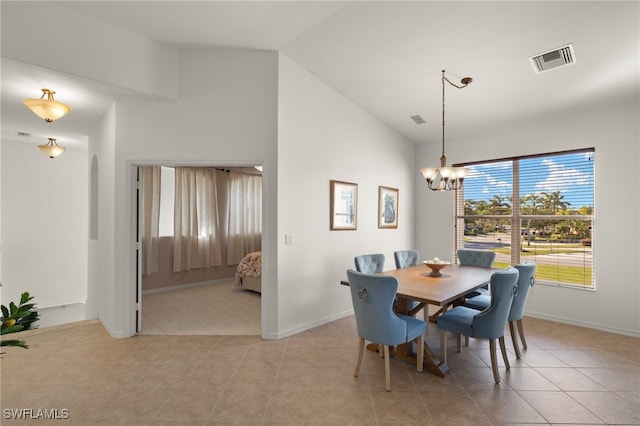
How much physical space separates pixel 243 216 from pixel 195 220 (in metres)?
1.15

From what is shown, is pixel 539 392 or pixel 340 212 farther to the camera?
pixel 340 212

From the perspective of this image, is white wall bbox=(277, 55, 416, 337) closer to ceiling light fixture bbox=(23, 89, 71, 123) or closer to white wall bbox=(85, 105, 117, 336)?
white wall bbox=(85, 105, 117, 336)

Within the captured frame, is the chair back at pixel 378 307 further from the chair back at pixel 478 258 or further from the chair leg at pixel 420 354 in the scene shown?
the chair back at pixel 478 258

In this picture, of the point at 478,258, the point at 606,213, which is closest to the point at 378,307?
the point at 478,258

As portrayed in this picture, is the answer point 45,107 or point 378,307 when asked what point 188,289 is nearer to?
point 45,107

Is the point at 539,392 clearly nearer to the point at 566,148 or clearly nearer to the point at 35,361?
the point at 566,148

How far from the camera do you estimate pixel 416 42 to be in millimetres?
3096

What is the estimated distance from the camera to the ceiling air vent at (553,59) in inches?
118

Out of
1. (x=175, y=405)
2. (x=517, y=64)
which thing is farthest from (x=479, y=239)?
(x=175, y=405)

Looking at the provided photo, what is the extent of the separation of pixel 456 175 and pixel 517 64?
139 centimetres

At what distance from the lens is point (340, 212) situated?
13.9 ft

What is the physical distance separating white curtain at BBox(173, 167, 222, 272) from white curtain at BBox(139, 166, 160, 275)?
339 millimetres

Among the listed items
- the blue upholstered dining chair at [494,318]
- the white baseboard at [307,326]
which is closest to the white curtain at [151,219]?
the white baseboard at [307,326]

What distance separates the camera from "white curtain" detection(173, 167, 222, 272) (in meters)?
6.16
